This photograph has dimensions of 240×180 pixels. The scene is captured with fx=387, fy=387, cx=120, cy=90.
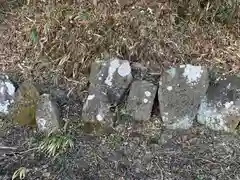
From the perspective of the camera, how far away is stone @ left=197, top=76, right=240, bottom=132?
2629mm

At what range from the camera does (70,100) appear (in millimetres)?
2895

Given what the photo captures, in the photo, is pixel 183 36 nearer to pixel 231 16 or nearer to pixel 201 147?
pixel 231 16

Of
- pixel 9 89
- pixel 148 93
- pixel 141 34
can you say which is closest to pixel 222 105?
pixel 148 93

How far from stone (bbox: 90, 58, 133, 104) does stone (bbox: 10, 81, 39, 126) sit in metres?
0.49

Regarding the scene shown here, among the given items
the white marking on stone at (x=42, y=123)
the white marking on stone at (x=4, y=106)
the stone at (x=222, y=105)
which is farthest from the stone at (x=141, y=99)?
the white marking on stone at (x=4, y=106)

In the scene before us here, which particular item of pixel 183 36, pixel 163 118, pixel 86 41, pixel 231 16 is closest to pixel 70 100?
pixel 86 41

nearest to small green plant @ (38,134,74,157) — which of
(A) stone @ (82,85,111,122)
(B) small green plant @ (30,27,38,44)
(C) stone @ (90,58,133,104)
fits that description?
(A) stone @ (82,85,111,122)

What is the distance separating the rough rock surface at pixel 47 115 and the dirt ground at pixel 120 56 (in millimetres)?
77

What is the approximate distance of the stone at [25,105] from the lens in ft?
9.32

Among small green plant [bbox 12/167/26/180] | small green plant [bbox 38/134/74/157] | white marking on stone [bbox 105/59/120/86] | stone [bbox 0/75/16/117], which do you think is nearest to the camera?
small green plant [bbox 12/167/26/180]

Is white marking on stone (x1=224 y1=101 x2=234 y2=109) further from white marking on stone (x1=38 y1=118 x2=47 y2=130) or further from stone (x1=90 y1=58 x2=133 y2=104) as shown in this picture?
white marking on stone (x1=38 y1=118 x2=47 y2=130)

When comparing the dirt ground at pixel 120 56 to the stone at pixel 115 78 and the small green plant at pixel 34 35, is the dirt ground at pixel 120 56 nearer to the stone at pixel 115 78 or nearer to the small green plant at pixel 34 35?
the small green plant at pixel 34 35

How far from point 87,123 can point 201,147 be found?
804mm

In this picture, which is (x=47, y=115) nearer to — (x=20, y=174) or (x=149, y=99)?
(x=20, y=174)
